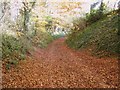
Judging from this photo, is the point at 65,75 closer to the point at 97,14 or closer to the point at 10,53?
the point at 10,53

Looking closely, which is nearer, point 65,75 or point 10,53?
point 65,75

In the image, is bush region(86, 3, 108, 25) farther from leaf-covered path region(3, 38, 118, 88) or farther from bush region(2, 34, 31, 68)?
leaf-covered path region(3, 38, 118, 88)

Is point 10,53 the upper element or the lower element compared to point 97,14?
lower

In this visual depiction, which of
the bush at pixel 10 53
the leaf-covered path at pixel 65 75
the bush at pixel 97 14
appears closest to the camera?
Result: the leaf-covered path at pixel 65 75

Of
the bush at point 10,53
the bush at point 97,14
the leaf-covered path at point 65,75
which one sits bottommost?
the leaf-covered path at point 65,75

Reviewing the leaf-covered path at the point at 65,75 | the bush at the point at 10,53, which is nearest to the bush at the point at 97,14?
the bush at the point at 10,53

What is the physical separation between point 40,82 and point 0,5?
23.6 feet

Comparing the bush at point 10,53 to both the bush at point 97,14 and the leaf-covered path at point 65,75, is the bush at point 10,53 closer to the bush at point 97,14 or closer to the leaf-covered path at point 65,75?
the leaf-covered path at point 65,75

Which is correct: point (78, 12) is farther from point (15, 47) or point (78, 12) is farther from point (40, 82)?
point (40, 82)

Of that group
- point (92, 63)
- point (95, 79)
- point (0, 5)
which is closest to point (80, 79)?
point (95, 79)

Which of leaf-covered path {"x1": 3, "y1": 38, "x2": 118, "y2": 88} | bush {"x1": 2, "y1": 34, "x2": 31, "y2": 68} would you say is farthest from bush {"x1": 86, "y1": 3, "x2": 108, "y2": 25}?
leaf-covered path {"x1": 3, "y1": 38, "x2": 118, "y2": 88}

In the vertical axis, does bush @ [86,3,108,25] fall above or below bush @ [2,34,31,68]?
above

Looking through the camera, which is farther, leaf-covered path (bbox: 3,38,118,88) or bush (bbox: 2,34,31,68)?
bush (bbox: 2,34,31,68)

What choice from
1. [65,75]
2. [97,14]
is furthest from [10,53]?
[97,14]
